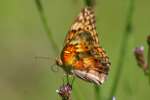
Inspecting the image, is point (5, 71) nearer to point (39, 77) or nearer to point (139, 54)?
point (39, 77)

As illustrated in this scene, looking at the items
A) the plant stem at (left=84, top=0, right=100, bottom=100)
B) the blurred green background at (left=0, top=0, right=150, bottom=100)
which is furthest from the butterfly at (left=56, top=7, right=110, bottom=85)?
the blurred green background at (left=0, top=0, right=150, bottom=100)

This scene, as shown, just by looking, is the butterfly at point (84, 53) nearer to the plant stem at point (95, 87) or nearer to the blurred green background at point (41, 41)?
the plant stem at point (95, 87)

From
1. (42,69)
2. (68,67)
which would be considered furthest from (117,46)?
(68,67)

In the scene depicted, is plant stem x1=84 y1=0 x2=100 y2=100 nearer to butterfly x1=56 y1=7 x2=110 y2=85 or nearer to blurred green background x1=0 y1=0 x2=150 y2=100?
butterfly x1=56 y1=7 x2=110 y2=85

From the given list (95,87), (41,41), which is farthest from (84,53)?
(41,41)

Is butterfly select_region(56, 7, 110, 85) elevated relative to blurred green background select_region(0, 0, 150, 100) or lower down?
elevated
